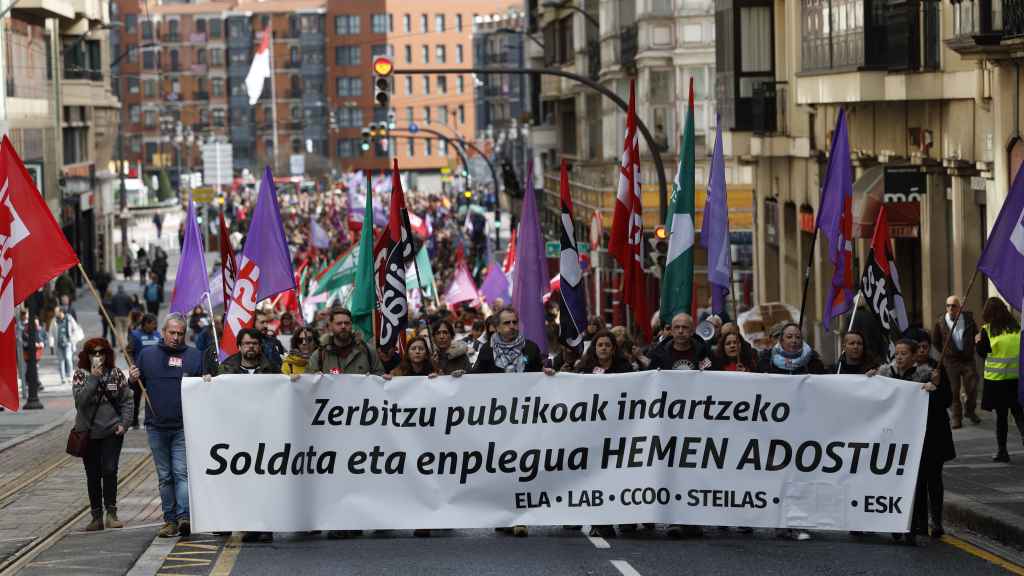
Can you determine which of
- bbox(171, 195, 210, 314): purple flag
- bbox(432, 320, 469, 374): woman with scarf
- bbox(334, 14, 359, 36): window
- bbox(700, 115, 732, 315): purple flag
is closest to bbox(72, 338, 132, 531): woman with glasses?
bbox(432, 320, 469, 374): woman with scarf

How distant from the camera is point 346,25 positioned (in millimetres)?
168500

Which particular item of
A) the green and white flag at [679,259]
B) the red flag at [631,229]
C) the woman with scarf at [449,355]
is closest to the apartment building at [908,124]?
the red flag at [631,229]

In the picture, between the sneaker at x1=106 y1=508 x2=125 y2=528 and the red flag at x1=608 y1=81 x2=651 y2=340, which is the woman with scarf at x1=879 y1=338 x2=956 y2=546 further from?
the red flag at x1=608 y1=81 x2=651 y2=340

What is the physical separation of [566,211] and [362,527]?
6.95 meters

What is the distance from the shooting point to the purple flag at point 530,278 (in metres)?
20.1

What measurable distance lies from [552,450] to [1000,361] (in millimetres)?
6486

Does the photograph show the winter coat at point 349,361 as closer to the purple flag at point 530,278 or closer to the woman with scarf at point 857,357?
the woman with scarf at point 857,357

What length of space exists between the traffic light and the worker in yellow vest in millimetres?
9868

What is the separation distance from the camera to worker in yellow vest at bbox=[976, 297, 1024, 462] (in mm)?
19188

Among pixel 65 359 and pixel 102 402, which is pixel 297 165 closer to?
pixel 65 359

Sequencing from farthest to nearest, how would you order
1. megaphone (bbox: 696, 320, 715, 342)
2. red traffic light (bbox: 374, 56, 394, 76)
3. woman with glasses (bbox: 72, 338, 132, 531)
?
red traffic light (bbox: 374, 56, 394, 76) → megaphone (bbox: 696, 320, 715, 342) → woman with glasses (bbox: 72, 338, 132, 531)

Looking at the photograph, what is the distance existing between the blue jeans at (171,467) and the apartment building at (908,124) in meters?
10.5

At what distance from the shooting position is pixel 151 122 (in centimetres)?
17562

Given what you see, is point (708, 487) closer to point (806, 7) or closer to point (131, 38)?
point (806, 7)
